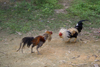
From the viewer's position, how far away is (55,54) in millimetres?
5289

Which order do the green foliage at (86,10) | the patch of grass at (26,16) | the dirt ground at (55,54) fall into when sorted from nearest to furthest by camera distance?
the dirt ground at (55,54)
the patch of grass at (26,16)
the green foliage at (86,10)

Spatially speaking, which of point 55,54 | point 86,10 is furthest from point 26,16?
point 86,10

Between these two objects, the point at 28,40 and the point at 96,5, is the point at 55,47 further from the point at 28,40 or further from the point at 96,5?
the point at 96,5

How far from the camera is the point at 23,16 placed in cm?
875

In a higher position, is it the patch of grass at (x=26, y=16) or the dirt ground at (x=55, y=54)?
the patch of grass at (x=26, y=16)

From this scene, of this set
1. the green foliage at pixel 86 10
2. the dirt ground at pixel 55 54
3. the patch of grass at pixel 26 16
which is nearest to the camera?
the dirt ground at pixel 55 54

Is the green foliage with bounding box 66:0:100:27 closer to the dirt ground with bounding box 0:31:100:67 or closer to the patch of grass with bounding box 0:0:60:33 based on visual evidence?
the patch of grass with bounding box 0:0:60:33

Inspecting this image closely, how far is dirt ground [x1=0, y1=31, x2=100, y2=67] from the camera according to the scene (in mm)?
4500

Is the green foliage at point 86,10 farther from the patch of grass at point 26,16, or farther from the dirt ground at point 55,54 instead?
the dirt ground at point 55,54

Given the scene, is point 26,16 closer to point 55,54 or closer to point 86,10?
point 55,54

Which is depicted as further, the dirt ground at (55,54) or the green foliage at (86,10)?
the green foliage at (86,10)

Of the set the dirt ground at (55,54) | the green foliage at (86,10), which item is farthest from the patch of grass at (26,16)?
the green foliage at (86,10)

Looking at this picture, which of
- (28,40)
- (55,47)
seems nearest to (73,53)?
(55,47)

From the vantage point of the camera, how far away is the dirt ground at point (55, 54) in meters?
4.50
